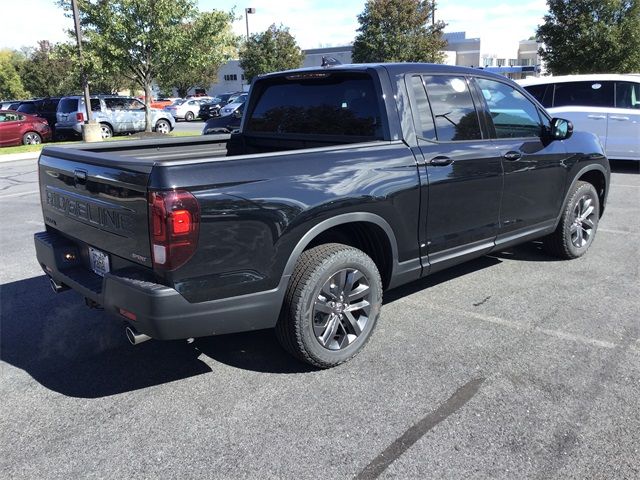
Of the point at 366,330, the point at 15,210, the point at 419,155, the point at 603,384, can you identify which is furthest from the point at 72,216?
the point at 15,210

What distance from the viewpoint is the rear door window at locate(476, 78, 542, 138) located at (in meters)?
4.59

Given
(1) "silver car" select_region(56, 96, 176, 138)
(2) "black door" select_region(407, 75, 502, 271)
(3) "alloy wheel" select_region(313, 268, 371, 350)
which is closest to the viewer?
(3) "alloy wheel" select_region(313, 268, 371, 350)

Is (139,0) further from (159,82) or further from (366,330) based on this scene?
(366,330)

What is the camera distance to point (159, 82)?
21.7 metres

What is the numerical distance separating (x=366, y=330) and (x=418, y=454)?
3.68 feet

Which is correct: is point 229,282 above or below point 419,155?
below

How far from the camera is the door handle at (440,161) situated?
12.9 feet

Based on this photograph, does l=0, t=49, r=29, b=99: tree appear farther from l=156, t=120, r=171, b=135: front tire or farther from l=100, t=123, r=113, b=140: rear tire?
l=100, t=123, r=113, b=140: rear tire

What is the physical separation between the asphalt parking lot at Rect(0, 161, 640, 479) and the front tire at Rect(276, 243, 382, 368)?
0.52ft

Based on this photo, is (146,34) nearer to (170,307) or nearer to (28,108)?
(28,108)

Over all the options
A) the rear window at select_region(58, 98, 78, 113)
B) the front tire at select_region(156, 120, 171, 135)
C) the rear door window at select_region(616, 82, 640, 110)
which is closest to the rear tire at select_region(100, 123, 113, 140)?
the rear window at select_region(58, 98, 78, 113)

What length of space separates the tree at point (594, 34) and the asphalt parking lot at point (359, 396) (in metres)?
18.8

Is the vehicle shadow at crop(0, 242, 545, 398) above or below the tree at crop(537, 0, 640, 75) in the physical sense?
below

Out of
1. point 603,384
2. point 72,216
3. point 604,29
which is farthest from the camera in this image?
point 604,29
